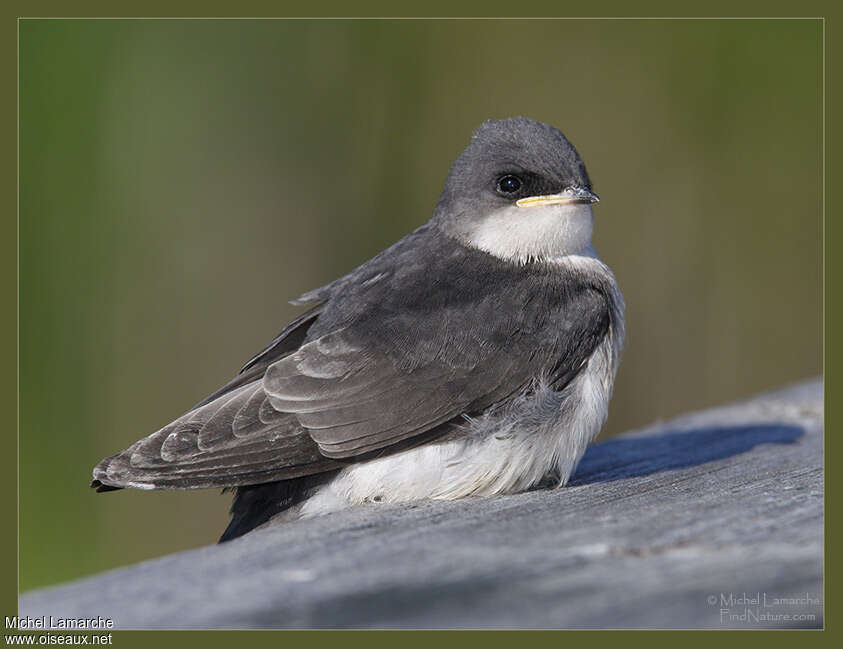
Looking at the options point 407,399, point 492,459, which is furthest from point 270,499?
point 492,459

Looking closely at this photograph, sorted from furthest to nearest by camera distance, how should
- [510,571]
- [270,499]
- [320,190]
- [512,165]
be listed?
[320,190]
[512,165]
[270,499]
[510,571]

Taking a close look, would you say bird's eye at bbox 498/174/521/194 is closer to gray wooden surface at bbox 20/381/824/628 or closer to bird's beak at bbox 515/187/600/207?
bird's beak at bbox 515/187/600/207

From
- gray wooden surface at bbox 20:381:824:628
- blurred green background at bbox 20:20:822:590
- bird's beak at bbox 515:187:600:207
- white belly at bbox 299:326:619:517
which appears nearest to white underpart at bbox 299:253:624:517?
white belly at bbox 299:326:619:517

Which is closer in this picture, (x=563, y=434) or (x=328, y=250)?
(x=563, y=434)

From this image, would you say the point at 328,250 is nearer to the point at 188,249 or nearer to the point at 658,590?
the point at 188,249

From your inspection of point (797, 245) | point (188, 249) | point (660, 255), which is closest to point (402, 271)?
point (188, 249)

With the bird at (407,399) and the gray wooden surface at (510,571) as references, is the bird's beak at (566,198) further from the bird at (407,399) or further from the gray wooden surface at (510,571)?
the gray wooden surface at (510,571)

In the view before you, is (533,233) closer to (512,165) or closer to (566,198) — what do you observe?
(566,198)
